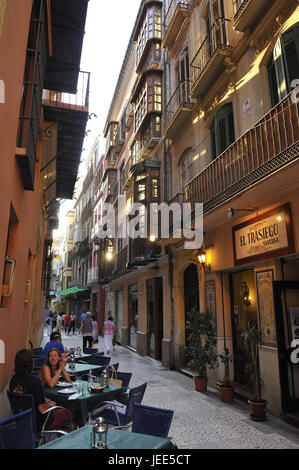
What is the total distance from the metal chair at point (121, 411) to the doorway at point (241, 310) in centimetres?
440

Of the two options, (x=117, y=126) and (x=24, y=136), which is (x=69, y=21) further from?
(x=117, y=126)

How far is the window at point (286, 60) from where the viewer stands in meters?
6.43

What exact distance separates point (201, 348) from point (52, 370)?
409cm

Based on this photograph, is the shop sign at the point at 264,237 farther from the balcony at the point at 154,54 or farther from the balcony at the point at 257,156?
the balcony at the point at 154,54

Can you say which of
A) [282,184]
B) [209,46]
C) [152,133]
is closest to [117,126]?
[152,133]

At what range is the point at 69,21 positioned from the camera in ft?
23.9

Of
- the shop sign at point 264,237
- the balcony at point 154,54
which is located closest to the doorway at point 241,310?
the shop sign at point 264,237

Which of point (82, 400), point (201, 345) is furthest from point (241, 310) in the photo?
point (82, 400)

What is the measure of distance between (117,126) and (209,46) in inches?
638

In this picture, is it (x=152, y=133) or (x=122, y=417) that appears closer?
(x=122, y=417)

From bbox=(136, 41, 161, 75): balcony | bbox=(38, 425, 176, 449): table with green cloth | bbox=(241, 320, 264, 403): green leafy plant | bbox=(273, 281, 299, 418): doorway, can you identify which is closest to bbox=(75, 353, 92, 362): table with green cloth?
bbox=(241, 320, 264, 403): green leafy plant

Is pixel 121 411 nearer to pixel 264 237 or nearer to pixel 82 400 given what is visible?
pixel 82 400
